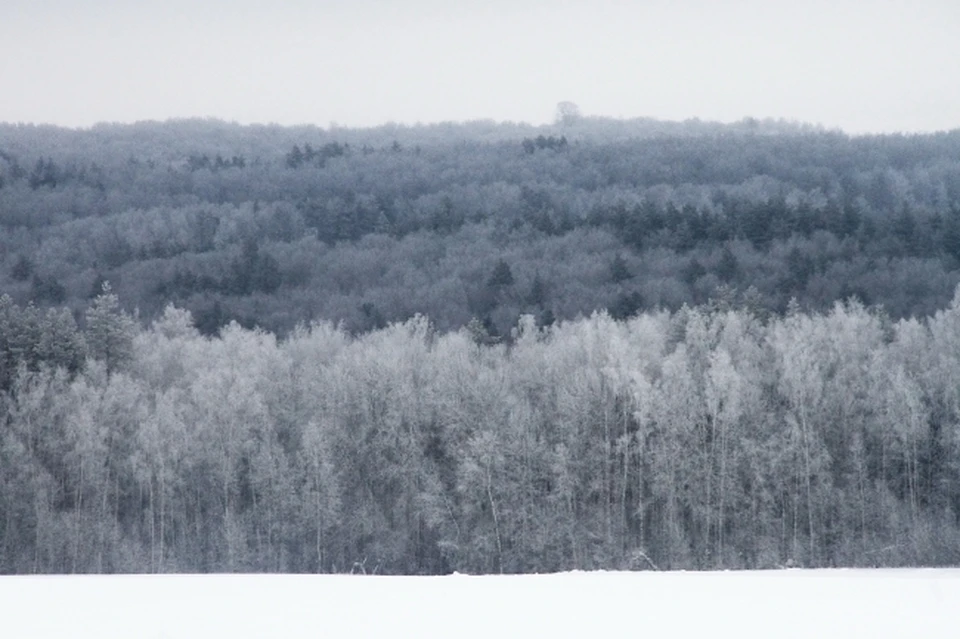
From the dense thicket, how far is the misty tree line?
16718 mm

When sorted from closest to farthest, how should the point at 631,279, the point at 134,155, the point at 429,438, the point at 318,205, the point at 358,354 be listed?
1. the point at 429,438
2. the point at 358,354
3. the point at 631,279
4. the point at 318,205
5. the point at 134,155

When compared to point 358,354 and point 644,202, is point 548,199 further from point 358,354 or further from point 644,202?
point 358,354

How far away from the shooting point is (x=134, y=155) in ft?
381

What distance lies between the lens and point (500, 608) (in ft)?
26.3

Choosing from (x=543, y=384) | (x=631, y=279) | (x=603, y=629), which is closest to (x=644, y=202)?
(x=631, y=279)

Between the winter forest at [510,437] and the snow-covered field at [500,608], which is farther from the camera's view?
the winter forest at [510,437]

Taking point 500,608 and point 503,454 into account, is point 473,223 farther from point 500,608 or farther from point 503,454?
point 500,608

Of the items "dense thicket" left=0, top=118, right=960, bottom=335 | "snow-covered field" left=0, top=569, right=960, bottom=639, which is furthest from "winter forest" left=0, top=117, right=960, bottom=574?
"snow-covered field" left=0, top=569, right=960, bottom=639

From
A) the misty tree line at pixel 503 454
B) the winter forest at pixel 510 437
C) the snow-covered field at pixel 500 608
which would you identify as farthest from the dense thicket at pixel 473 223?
the snow-covered field at pixel 500 608

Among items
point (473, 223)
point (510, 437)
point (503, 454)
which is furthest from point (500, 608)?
point (473, 223)

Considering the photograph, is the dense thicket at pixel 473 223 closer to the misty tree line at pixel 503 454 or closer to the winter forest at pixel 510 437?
the winter forest at pixel 510 437

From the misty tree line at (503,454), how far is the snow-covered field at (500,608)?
1231 inches

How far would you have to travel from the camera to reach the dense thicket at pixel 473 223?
220ft

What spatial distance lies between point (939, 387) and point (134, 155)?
94069mm
